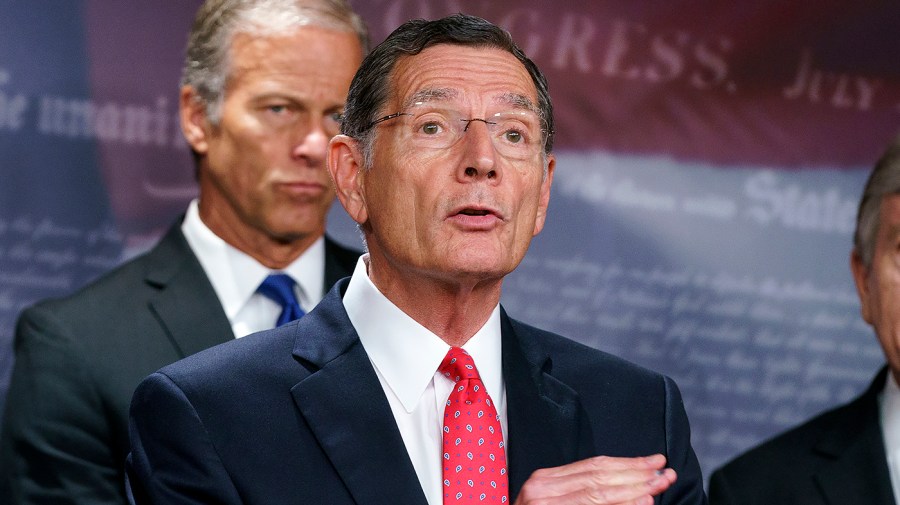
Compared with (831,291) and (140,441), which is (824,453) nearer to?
(831,291)

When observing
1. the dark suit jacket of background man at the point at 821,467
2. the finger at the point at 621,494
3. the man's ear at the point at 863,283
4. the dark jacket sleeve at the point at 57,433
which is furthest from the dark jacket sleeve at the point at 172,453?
the man's ear at the point at 863,283

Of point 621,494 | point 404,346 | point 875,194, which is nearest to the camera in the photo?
point 621,494

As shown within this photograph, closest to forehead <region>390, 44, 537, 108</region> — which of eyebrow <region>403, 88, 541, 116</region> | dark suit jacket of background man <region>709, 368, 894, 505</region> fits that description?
eyebrow <region>403, 88, 541, 116</region>

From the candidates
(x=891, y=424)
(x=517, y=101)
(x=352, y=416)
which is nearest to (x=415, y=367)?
(x=352, y=416)

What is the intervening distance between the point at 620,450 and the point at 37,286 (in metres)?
1.96

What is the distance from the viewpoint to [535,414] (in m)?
2.49

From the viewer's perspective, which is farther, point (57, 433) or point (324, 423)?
point (57, 433)

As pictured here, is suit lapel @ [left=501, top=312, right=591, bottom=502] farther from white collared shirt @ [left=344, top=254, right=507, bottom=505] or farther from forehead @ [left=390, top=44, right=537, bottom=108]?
forehead @ [left=390, top=44, right=537, bottom=108]

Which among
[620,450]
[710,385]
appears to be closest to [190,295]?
[620,450]

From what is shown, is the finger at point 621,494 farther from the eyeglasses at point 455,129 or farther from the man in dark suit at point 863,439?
the man in dark suit at point 863,439

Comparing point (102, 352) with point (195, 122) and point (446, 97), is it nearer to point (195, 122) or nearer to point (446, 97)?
point (195, 122)

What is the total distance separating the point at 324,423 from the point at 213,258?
42.4 inches

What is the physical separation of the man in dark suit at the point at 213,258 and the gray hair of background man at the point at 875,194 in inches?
47.1

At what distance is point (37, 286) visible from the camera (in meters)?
3.89
